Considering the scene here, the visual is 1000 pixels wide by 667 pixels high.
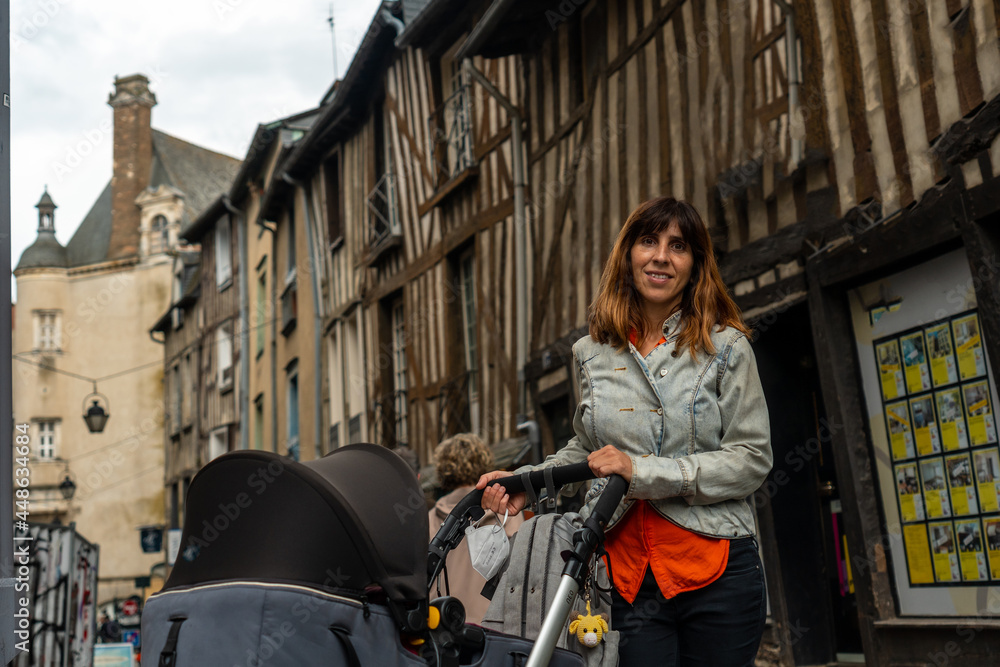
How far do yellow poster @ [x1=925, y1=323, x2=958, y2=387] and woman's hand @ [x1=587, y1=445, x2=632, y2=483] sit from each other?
129 inches

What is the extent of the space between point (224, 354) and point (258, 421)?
9.67 ft

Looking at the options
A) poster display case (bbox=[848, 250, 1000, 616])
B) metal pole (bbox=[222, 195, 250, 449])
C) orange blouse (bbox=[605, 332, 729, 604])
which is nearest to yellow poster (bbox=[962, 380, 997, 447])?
poster display case (bbox=[848, 250, 1000, 616])

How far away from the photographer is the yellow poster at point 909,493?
5348mm

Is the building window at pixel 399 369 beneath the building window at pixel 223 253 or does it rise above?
beneath

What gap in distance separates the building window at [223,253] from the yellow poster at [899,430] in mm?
18677

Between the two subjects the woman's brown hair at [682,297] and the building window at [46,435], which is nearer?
the woman's brown hair at [682,297]

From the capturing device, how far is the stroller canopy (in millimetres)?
2184

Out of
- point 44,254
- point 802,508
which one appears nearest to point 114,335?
point 44,254

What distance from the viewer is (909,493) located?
17.7ft

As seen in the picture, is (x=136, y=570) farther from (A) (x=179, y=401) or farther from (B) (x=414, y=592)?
(B) (x=414, y=592)

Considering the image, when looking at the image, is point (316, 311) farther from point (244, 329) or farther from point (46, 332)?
point (46, 332)

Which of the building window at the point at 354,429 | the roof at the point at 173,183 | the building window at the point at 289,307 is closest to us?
the building window at the point at 354,429

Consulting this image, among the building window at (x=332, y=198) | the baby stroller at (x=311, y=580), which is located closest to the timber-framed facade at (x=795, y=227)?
the baby stroller at (x=311, y=580)

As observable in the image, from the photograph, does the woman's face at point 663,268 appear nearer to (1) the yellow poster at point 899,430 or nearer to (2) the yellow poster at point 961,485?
(2) the yellow poster at point 961,485
